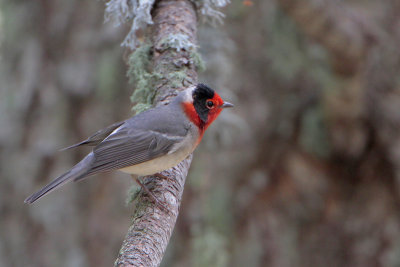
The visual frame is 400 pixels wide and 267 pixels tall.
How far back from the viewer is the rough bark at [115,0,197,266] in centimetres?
239

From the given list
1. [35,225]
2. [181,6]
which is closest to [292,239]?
[35,225]

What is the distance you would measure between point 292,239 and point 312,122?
1558 mm

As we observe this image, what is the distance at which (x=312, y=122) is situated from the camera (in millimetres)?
5695

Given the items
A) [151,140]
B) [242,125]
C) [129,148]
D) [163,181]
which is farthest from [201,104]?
[242,125]

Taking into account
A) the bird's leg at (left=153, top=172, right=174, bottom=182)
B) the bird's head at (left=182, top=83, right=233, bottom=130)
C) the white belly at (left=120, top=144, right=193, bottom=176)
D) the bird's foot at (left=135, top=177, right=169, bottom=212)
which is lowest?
the bird's foot at (left=135, top=177, right=169, bottom=212)

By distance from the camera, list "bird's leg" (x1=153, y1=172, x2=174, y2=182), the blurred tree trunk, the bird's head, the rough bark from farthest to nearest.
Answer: the blurred tree trunk, the bird's head, "bird's leg" (x1=153, y1=172, x2=174, y2=182), the rough bark

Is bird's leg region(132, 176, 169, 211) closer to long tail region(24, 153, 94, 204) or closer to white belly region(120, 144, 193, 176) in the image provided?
white belly region(120, 144, 193, 176)

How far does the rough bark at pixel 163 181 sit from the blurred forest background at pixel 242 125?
4.27 ft

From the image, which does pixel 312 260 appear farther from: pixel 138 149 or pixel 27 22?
pixel 27 22

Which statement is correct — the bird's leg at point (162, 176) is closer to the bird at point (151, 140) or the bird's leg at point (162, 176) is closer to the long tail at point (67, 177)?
the bird at point (151, 140)

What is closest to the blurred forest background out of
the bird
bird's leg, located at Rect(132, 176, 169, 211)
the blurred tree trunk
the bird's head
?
the blurred tree trunk

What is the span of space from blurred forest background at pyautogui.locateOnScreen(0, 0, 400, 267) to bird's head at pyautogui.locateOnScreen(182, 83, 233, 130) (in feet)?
3.29

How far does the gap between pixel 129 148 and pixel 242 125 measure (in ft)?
6.17

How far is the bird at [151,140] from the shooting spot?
3.26 meters
